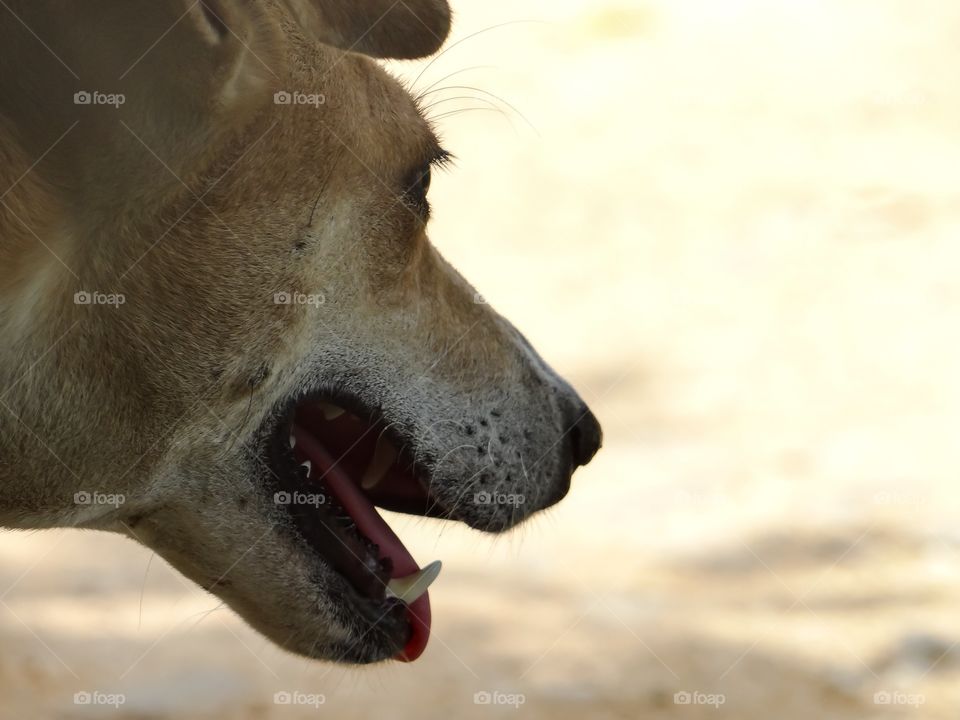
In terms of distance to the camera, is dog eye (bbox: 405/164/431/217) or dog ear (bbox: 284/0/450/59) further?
dog eye (bbox: 405/164/431/217)

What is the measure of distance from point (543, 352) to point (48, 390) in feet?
13.4

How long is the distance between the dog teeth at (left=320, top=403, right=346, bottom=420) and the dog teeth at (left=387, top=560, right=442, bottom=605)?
0.37 metres

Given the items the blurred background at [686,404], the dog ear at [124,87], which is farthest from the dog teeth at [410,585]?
the dog ear at [124,87]

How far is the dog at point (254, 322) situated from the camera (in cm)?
225

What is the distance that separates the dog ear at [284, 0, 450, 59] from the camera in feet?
7.89

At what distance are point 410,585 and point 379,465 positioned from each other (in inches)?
10.4

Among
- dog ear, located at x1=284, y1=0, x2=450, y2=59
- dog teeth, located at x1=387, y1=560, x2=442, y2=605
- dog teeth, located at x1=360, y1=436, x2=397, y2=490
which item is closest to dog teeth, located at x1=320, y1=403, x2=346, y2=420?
dog teeth, located at x1=360, y1=436, x2=397, y2=490

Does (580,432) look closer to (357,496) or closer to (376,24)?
(357,496)

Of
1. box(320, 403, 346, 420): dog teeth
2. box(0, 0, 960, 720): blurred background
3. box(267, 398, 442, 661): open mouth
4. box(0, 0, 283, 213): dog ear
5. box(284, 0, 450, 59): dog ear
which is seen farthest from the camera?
box(0, 0, 960, 720): blurred background

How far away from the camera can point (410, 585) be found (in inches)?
114

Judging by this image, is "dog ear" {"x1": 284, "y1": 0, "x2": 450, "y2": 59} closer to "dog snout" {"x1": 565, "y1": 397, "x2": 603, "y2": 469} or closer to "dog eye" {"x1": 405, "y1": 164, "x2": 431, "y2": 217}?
"dog eye" {"x1": 405, "y1": 164, "x2": 431, "y2": 217}

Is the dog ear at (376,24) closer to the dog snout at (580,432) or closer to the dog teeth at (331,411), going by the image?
the dog teeth at (331,411)

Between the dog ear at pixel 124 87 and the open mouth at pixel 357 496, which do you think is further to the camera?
the open mouth at pixel 357 496

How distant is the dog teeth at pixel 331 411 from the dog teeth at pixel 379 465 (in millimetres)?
104
